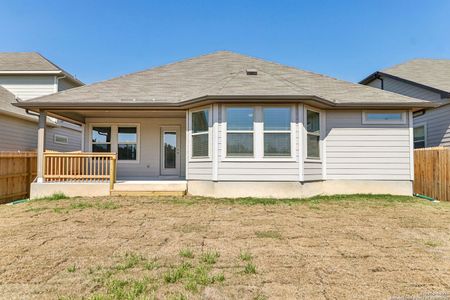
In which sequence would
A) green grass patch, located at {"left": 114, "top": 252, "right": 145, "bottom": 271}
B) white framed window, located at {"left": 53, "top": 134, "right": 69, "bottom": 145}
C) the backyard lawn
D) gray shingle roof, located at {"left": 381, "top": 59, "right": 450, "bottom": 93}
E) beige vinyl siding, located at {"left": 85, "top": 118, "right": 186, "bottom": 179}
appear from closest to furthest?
1. the backyard lawn
2. green grass patch, located at {"left": 114, "top": 252, "right": 145, "bottom": 271}
3. beige vinyl siding, located at {"left": 85, "top": 118, "right": 186, "bottom": 179}
4. gray shingle roof, located at {"left": 381, "top": 59, "right": 450, "bottom": 93}
5. white framed window, located at {"left": 53, "top": 134, "right": 69, "bottom": 145}

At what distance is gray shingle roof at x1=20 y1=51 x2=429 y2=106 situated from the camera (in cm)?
772

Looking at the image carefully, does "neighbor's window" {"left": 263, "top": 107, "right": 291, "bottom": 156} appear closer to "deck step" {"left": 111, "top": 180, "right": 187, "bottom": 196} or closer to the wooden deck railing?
"deck step" {"left": 111, "top": 180, "right": 187, "bottom": 196}

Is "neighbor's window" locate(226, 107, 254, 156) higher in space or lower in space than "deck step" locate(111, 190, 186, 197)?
higher

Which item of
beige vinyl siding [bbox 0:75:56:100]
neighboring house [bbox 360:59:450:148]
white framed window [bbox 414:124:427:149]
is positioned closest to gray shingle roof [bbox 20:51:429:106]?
neighboring house [bbox 360:59:450:148]

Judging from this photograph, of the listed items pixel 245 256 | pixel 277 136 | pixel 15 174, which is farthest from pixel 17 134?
pixel 245 256

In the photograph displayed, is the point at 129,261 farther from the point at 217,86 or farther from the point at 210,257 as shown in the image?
the point at 217,86

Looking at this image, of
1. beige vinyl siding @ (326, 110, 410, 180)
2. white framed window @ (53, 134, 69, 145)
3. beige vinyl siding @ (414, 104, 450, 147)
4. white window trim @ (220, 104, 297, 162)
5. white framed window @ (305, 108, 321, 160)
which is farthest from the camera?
white framed window @ (53, 134, 69, 145)

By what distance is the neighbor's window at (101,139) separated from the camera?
1013 cm

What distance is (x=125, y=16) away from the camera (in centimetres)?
1328

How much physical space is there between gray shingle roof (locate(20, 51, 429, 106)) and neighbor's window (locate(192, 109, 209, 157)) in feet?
2.00

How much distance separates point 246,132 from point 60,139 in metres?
11.6

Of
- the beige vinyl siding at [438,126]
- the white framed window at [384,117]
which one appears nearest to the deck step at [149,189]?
the white framed window at [384,117]

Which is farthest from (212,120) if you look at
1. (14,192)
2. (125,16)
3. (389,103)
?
(125,16)

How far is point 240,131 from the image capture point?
741 cm
